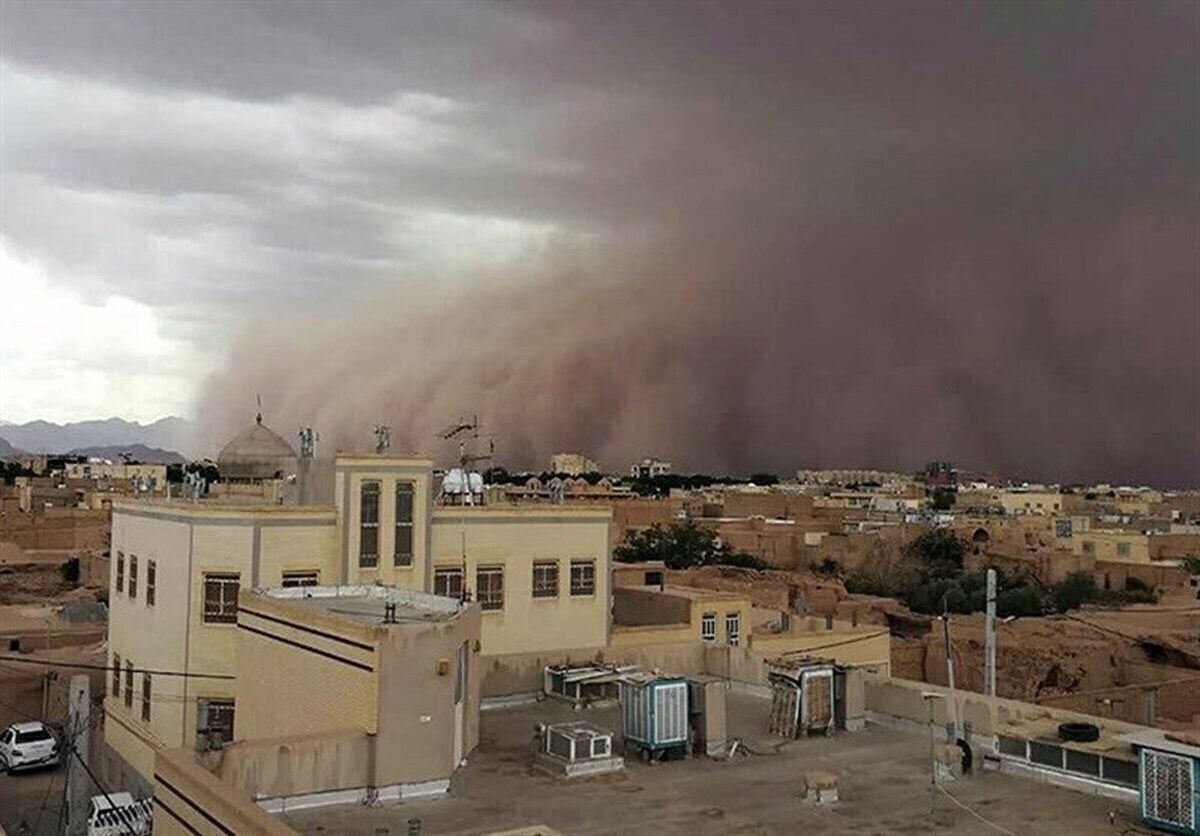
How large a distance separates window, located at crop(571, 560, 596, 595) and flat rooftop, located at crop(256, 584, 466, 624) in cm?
929

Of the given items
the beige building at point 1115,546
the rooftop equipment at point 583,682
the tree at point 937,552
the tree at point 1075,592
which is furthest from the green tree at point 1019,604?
the rooftop equipment at point 583,682

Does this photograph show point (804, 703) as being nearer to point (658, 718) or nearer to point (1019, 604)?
point (658, 718)

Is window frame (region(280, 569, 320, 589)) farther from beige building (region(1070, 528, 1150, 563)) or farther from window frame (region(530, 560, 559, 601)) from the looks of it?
beige building (region(1070, 528, 1150, 563))

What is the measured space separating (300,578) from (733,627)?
1314cm

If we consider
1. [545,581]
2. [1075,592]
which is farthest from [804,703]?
[1075,592]

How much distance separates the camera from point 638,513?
98500 millimetres

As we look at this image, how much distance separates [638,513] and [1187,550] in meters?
40.8

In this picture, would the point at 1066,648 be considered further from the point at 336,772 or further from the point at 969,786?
the point at 336,772

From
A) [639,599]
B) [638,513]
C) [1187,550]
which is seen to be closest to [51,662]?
[639,599]

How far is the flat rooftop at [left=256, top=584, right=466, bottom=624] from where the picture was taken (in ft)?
54.4

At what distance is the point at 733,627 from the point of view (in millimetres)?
33156

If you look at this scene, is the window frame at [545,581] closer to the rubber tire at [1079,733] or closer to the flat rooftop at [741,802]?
the flat rooftop at [741,802]

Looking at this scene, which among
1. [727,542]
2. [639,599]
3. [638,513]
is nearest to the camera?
[639,599]

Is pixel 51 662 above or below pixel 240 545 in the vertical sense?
below
